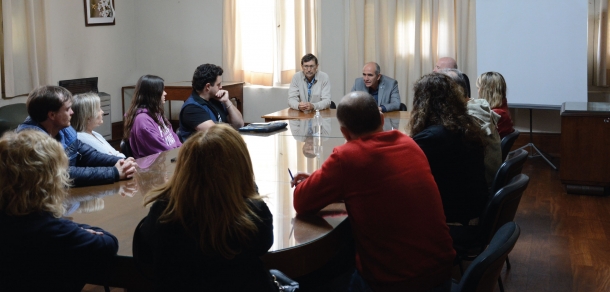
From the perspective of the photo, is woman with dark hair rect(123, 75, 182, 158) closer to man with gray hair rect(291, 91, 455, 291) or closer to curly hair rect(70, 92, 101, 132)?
curly hair rect(70, 92, 101, 132)

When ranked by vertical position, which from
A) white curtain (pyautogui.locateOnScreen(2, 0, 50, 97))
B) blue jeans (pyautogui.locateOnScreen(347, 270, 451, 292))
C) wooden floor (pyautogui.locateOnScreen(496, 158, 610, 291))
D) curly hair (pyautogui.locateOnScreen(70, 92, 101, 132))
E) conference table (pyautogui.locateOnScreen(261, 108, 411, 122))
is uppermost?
white curtain (pyautogui.locateOnScreen(2, 0, 50, 97))

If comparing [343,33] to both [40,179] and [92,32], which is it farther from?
[40,179]

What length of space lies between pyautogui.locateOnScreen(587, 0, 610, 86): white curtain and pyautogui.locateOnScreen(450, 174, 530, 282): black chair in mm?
4396

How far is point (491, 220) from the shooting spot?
2639 mm

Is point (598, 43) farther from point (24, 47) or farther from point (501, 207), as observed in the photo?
point (24, 47)

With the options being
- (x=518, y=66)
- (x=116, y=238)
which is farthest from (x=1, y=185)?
(x=518, y=66)

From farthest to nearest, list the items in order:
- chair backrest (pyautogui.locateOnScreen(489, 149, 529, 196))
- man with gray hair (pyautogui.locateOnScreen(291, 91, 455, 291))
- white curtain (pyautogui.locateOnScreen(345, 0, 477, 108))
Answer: white curtain (pyautogui.locateOnScreen(345, 0, 477, 108)) < chair backrest (pyautogui.locateOnScreen(489, 149, 529, 196)) < man with gray hair (pyautogui.locateOnScreen(291, 91, 455, 291))

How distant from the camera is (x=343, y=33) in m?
Result: 7.69

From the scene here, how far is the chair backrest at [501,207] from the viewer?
98.1 inches

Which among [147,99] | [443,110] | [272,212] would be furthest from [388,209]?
[147,99]

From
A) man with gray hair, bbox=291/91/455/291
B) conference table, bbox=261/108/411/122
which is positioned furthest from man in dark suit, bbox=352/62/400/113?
man with gray hair, bbox=291/91/455/291

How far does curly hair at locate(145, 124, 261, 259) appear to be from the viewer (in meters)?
1.66

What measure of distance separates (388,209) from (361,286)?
29 cm

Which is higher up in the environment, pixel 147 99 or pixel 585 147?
pixel 147 99
